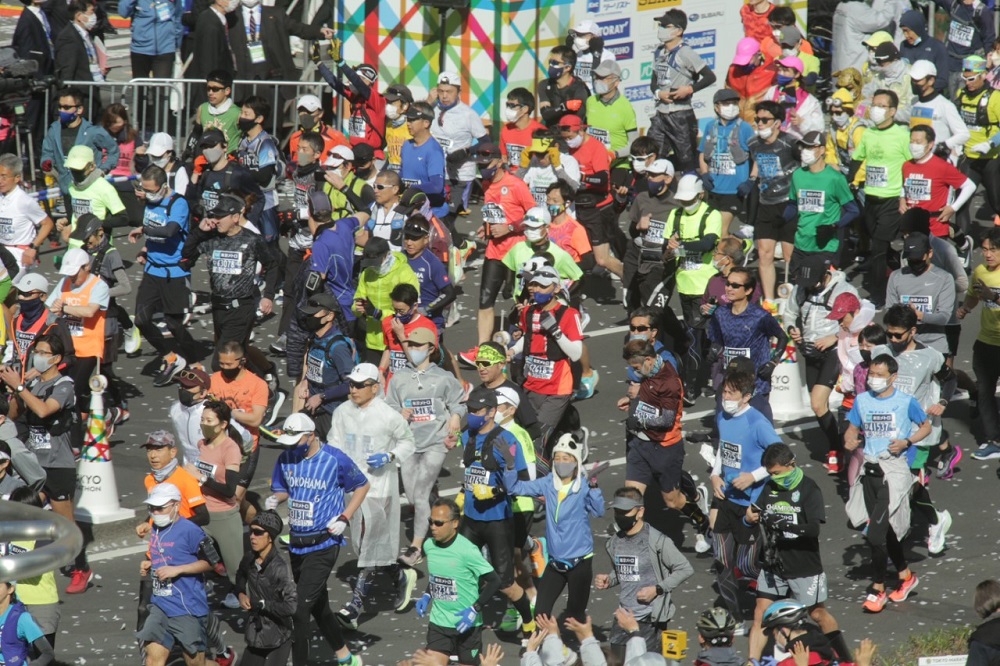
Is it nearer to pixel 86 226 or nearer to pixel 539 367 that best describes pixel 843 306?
pixel 539 367

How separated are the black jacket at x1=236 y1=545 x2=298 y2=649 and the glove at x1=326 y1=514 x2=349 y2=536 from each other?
521mm

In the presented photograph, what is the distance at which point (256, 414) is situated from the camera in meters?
13.5

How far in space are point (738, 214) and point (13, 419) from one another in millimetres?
10268

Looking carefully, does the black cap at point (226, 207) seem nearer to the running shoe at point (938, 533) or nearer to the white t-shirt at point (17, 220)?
the white t-shirt at point (17, 220)

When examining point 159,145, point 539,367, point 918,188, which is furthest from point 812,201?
point 159,145

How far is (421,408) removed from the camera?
13.4 metres

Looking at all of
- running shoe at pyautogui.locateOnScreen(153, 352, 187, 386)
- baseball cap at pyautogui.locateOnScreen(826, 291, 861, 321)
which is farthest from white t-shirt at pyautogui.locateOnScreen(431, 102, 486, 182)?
baseball cap at pyautogui.locateOnScreen(826, 291, 861, 321)

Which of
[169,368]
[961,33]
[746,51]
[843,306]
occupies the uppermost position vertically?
[961,33]

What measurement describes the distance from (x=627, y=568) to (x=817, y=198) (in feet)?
20.3

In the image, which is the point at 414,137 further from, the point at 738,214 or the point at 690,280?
the point at 738,214

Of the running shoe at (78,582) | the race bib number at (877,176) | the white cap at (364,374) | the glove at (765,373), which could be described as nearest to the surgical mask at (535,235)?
the glove at (765,373)

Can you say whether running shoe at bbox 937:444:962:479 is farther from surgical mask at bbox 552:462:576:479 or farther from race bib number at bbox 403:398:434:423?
race bib number at bbox 403:398:434:423

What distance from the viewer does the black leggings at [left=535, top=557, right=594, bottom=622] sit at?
11875mm

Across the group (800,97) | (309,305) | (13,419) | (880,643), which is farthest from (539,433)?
(800,97)
